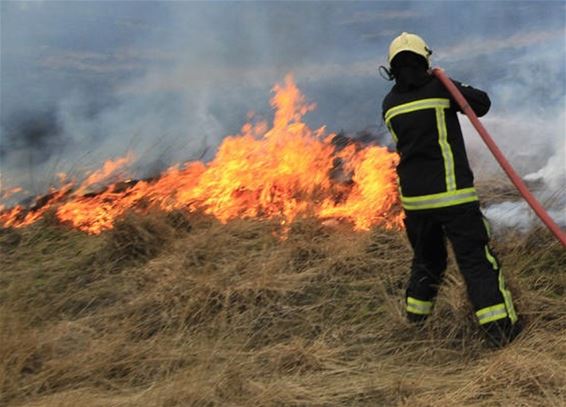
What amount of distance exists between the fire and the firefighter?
1.44m

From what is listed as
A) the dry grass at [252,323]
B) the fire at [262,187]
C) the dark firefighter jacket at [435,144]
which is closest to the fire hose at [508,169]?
the dark firefighter jacket at [435,144]

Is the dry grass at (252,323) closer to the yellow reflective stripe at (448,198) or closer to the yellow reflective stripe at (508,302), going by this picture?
the yellow reflective stripe at (508,302)

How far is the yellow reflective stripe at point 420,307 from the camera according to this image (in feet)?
10.5

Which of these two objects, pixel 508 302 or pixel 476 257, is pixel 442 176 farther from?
pixel 508 302

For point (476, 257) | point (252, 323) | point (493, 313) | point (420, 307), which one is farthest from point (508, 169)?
point (252, 323)

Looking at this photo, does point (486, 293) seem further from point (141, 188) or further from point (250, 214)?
point (141, 188)

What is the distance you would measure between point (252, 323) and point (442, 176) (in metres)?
1.38

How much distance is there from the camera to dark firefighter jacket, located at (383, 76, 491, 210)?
295 centimetres

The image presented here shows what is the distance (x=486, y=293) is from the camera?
2.87 m

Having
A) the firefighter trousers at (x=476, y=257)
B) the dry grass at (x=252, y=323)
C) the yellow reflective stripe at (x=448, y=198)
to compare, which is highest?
the yellow reflective stripe at (x=448, y=198)

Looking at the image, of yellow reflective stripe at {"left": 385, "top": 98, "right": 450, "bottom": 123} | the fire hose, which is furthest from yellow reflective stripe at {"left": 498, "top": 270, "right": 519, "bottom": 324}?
yellow reflective stripe at {"left": 385, "top": 98, "right": 450, "bottom": 123}

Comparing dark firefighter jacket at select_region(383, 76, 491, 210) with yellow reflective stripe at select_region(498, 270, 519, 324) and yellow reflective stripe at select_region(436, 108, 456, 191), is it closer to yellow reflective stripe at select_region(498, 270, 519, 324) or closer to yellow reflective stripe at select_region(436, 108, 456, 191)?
yellow reflective stripe at select_region(436, 108, 456, 191)

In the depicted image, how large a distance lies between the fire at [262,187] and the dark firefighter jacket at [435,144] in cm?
147

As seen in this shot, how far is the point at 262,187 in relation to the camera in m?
5.09
